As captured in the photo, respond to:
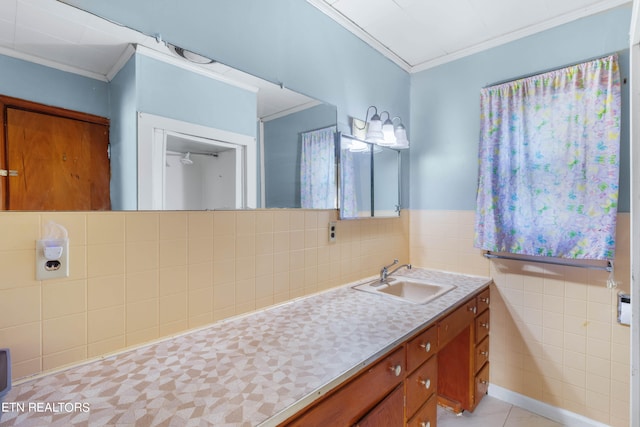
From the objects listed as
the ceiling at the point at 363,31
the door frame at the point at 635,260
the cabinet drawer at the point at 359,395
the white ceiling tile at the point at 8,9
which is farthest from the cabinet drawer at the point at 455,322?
the white ceiling tile at the point at 8,9

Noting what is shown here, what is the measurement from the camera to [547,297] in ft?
6.43

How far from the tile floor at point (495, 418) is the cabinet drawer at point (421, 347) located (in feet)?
2.93

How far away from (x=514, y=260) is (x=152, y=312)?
2.16 meters

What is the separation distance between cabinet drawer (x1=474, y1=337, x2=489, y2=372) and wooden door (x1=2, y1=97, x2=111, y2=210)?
→ 2209 millimetres

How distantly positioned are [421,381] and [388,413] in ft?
0.94

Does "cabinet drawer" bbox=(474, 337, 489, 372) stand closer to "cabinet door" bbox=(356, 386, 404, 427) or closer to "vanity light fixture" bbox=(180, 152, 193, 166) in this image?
"cabinet door" bbox=(356, 386, 404, 427)

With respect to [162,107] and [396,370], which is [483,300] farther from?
[162,107]

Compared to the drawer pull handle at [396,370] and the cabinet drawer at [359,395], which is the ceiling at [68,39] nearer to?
the cabinet drawer at [359,395]

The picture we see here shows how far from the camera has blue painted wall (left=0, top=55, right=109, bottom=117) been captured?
34.0 inches

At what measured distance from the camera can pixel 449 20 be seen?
191cm

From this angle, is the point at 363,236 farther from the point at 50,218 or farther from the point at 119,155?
the point at 50,218

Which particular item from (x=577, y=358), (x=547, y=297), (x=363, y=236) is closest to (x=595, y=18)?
(x=547, y=297)

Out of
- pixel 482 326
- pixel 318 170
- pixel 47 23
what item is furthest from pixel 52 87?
pixel 482 326

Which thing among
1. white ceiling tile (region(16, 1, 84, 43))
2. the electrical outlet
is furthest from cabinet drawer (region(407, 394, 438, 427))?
white ceiling tile (region(16, 1, 84, 43))
